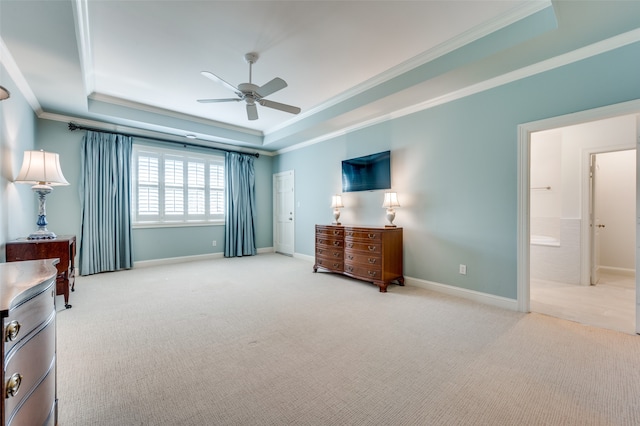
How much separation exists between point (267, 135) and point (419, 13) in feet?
13.8

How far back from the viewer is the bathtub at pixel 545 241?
4.21 metres

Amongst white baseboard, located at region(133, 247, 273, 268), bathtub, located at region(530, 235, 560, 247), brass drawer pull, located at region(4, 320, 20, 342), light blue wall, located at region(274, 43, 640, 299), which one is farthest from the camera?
white baseboard, located at region(133, 247, 273, 268)

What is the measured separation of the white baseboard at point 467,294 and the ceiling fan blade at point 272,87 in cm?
306

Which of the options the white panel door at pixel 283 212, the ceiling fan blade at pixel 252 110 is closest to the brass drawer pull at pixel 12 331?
the ceiling fan blade at pixel 252 110

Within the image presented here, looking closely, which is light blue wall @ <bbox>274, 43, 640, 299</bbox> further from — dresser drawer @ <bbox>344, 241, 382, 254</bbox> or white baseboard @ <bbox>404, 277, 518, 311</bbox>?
dresser drawer @ <bbox>344, 241, 382, 254</bbox>

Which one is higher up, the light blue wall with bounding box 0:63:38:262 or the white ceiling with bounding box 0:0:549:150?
the white ceiling with bounding box 0:0:549:150

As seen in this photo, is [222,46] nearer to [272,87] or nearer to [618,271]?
[272,87]

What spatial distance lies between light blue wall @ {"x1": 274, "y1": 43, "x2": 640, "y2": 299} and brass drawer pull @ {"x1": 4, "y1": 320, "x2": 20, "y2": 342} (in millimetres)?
3760

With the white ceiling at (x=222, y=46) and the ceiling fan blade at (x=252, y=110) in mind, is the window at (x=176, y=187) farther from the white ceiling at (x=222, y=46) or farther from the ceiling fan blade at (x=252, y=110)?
the ceiling fan blade at (x=252, y=110)

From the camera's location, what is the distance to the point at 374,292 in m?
3.66

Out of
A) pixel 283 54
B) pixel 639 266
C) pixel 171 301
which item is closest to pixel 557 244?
pixel 639 266

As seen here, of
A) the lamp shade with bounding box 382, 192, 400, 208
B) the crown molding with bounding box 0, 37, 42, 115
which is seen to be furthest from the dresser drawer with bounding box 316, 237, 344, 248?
the crown molding with bounding box 0, 37, 42, 115

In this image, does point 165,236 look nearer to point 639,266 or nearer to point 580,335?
point 580,335

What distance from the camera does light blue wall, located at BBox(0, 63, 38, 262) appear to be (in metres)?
2.81
